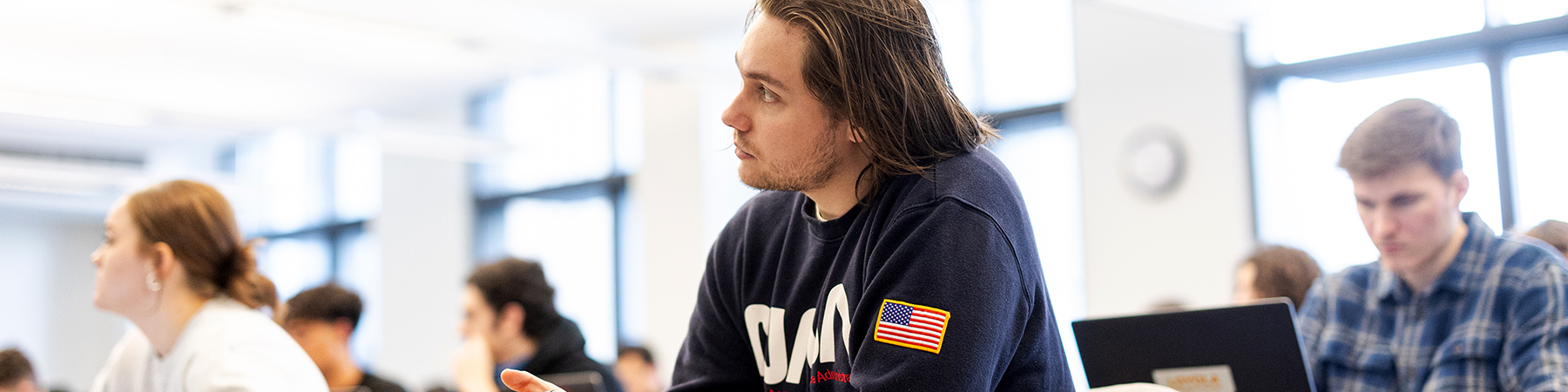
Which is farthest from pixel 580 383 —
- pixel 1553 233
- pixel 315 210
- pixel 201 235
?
pixel 315 210

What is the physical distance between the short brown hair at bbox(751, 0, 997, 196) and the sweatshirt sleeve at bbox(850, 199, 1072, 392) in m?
0.10

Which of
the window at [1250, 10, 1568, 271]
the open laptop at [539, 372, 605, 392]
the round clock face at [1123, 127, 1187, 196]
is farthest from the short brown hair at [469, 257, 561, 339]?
the round clock face at [1123, 127, 1187, 196]

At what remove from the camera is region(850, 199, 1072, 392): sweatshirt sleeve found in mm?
1152

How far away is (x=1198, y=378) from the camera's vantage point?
164 centimetres

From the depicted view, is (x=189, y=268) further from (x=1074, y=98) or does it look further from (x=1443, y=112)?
(x=1074, y=98)

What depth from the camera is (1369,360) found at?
1976 mm

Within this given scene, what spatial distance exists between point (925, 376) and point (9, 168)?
29.7ft

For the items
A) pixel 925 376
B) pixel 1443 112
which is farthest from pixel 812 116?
pixel 1443 112

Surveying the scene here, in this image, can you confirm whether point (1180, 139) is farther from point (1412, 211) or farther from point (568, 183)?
point (568, 183)

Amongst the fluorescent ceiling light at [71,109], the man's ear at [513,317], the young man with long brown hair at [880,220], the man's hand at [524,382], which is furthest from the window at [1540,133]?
the fluorescent ceiling light at [71,109]

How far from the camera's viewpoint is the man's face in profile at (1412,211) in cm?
189

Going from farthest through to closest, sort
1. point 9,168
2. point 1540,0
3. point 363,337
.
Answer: point 363,337 < point 9,168 < point 1540,0

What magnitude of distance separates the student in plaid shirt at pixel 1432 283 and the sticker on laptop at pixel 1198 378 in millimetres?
473

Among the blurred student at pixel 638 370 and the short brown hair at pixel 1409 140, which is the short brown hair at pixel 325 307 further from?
the short brown hair at pixel 1409 140
